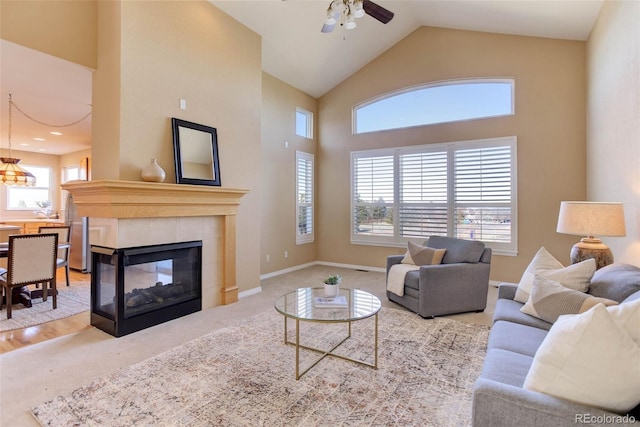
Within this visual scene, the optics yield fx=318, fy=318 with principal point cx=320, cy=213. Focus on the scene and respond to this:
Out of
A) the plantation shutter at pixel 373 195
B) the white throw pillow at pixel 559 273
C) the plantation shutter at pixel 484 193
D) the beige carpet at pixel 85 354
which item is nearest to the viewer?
the beige carpet at pixel 85 354

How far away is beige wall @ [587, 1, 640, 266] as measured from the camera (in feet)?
9.12

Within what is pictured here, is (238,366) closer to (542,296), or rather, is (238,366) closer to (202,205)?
(202,205)

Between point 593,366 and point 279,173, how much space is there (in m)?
5.26

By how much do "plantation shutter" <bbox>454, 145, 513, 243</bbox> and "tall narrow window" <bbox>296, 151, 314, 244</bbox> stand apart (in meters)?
2.86

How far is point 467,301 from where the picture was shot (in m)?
3.77

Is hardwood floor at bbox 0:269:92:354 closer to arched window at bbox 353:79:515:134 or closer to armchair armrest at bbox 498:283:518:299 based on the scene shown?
armchair armrest at bbox 498:283:518:299

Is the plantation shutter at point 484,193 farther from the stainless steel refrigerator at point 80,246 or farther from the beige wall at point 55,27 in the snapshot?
the stainless steel refrigerator at point 80,246

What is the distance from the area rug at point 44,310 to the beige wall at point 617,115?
5958mm

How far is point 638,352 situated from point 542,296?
125cm

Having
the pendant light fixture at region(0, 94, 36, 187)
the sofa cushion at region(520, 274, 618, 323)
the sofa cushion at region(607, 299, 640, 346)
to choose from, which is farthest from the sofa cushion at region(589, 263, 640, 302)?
the pendant light fixture at region(0, 94, 36, 187)

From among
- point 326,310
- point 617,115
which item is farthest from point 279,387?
point 617,115

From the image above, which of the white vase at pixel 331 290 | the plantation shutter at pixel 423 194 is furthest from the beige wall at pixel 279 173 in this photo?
the white vase at pixel 331 290

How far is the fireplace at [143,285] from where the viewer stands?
3.19 m

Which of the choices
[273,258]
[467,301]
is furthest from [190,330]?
[467,301]
